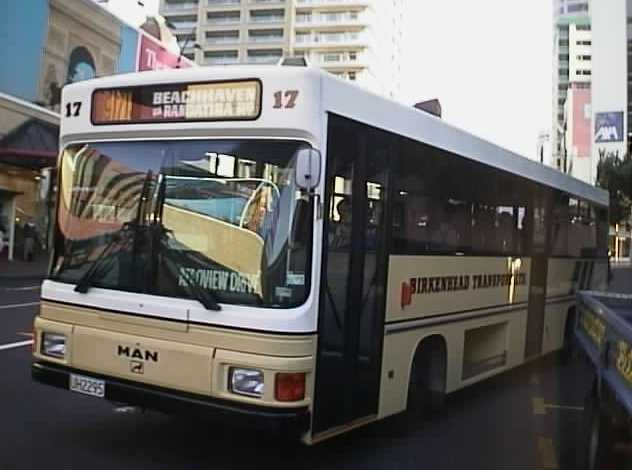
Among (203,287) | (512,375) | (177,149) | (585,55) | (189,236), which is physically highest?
(585,55)

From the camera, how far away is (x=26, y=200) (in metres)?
30.8

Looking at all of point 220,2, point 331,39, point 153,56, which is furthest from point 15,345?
point 220,2

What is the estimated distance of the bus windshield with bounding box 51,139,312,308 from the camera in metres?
4.99

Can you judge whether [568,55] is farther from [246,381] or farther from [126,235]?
[246,381]

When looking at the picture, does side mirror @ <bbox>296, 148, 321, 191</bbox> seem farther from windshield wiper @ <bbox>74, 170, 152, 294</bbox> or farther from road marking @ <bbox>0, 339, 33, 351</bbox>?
road marking @ <bbox>0, 339, 33, 351</bbox>

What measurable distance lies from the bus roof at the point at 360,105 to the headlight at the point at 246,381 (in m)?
1.86

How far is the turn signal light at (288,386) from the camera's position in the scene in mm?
4867

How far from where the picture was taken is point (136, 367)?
5.29m

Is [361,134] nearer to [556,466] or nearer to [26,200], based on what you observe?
[556,466]

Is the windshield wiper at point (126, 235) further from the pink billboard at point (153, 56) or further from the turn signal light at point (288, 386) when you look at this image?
the pink billboard at point (153, 56)

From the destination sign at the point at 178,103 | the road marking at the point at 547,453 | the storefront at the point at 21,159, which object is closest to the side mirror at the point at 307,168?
the destination sign at the point at 178,103

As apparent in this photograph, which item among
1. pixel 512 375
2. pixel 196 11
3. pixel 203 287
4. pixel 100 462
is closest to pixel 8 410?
pixel 100 462

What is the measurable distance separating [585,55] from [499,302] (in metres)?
131

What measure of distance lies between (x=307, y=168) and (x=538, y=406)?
16.2ft
